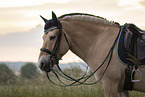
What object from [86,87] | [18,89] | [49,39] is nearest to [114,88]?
[49,39]

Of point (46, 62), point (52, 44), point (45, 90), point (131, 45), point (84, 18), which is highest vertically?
point (84, 18)

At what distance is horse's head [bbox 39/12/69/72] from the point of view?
4371mm

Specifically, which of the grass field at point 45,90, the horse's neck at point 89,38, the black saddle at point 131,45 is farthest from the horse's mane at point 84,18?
the grass field at point 45,90

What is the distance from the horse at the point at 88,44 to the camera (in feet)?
13.8

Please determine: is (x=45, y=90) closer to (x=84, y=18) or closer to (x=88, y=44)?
(x=88, y=44)

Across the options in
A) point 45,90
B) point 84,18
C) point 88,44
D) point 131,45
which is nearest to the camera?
point 131,45

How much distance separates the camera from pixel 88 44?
14.8 feet

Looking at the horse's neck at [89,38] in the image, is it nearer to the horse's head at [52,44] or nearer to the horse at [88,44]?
the horse at [88,44]

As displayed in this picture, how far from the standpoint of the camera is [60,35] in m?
4.39

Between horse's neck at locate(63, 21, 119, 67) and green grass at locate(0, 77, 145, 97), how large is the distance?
2752 mm

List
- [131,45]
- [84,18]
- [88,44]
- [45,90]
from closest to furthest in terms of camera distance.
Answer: [131,45]
[88,44]
[84,18]
[45,90]

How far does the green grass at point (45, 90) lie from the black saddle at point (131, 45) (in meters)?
2.92

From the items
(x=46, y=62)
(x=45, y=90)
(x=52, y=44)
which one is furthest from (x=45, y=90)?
(x=52, y=44)

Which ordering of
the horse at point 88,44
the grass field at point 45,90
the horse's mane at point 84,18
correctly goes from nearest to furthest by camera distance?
the horse at point 88,44
the horse's mane at point 84,18
the grass field at point 45,90
